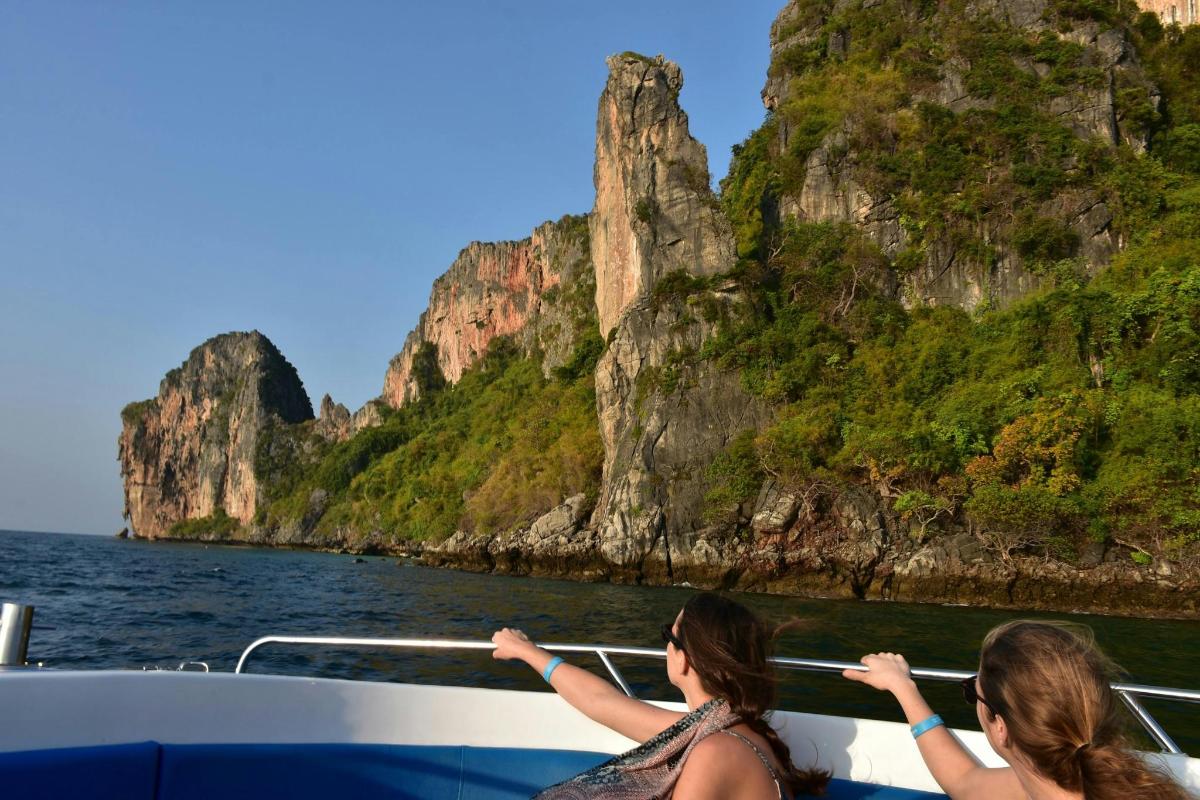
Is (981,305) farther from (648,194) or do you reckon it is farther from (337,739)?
(337,739)

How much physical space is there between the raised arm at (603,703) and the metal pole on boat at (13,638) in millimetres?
1576

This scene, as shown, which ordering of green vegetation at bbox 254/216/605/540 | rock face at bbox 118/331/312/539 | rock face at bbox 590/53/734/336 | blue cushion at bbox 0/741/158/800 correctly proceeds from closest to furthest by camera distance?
blue cushion at bbox 0/741/158/800, rock face at bbox 590/53/734/336, green vegetation at bbox 254/216/605/540, rock face at bbox 118/331/312/539

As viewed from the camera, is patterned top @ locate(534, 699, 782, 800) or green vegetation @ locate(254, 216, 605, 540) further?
green vegetation @ locate(254, 216, 605, 540)

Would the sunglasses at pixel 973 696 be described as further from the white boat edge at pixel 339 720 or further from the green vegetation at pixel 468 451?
the green vegetation at pixel 468 451

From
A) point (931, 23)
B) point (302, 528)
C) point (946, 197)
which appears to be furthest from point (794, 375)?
point (302, 528)

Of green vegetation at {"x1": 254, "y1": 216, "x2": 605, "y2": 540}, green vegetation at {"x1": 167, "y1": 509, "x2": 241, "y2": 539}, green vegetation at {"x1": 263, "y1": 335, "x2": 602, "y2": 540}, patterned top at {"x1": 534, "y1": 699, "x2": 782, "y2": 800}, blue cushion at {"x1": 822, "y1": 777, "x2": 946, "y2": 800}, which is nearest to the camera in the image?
patterned top at {"x1": 534, "y1": 699, "x2": 782, "y2": 800}

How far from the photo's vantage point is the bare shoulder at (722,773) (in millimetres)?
1341

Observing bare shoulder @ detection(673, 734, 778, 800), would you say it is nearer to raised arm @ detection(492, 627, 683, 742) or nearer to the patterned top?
the patterned top

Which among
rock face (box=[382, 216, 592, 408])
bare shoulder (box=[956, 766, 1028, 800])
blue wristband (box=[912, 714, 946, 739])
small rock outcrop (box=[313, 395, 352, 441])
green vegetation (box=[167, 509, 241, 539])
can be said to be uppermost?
rock face (box=[382, 216, 592, 408])

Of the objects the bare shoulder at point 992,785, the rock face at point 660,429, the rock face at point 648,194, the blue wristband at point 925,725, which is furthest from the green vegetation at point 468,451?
the bare shoulder at point 992,785

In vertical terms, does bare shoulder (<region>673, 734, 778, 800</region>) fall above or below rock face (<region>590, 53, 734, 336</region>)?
below

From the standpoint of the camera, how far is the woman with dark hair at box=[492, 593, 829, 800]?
4.49ft

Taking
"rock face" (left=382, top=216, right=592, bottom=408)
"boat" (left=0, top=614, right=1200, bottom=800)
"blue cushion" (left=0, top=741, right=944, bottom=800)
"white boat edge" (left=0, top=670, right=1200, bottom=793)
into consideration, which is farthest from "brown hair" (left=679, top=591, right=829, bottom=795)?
"rock face" (left=382, top=216, right=592, bottom=408)

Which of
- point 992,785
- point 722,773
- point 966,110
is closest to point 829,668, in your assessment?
point 992,785
